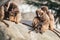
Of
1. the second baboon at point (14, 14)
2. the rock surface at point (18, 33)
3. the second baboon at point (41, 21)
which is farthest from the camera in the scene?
the second baboon at point (14, 14)

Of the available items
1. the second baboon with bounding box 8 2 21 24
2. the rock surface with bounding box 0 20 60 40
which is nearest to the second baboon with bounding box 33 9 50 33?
the rock surface with bounding box 0 20 60 40

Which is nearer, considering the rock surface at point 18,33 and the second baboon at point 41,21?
the rock surface at point 18,33

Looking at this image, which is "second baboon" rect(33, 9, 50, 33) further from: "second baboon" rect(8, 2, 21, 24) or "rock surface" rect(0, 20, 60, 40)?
"second baboon" rect(8, 2, 21, 24)

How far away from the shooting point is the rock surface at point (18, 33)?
1231 cm

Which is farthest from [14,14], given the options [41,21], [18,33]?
[41,21]

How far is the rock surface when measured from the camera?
1231cm

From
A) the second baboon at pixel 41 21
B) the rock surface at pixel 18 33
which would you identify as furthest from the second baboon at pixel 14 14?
the second baboon at pixel 41 21

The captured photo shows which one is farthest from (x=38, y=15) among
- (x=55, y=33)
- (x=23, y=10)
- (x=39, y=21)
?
(x=23, y=10)

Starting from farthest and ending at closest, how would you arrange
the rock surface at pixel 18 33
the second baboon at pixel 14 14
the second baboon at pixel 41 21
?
the second baboon at pixel 14 14 → the second baboon at pixel 41 21 → the rock surface at pixel 18 33

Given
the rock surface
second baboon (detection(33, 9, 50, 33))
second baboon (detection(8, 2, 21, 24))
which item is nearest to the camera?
the rock surface

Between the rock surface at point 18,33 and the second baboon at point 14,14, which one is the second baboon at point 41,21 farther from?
the second baboon at point 14,14

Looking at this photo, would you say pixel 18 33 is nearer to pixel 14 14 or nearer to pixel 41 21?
pixel 14 14

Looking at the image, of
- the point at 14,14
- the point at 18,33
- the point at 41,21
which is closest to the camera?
the point at 18,33

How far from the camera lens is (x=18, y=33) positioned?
12.5 meters
